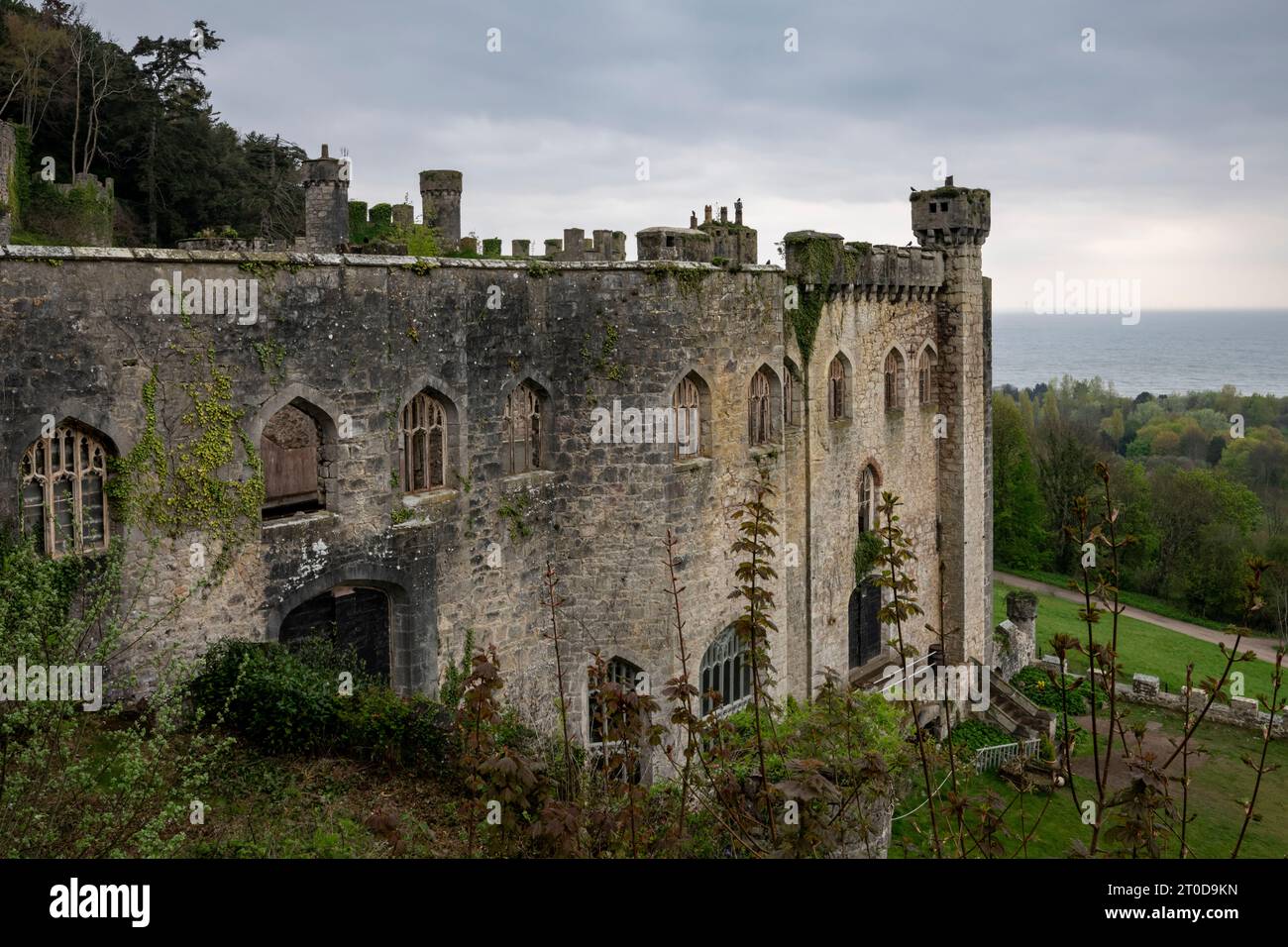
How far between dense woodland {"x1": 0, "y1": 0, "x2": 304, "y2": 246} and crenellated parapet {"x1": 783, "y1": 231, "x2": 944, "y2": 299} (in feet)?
81.8

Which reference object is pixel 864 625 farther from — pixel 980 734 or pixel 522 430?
pixel 522 430

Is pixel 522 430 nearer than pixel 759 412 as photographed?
Yes

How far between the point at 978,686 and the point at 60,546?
83.9 ft

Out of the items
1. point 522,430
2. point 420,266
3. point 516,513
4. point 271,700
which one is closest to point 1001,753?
point 516,513

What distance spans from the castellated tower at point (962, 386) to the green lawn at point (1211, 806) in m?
5.15

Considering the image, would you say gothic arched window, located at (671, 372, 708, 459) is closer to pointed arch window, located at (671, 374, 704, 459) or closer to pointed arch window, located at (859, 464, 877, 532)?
pointed arch window, located at (671, 374, 704, 459)

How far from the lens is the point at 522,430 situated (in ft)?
61.2

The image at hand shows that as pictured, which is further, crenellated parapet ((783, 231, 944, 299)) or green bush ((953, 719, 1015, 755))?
green bush ((953, 719, 1015, 755))

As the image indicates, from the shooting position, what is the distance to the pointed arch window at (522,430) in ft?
60.3

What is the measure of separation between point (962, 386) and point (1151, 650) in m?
23.5

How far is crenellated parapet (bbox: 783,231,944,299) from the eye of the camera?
82.1 ft

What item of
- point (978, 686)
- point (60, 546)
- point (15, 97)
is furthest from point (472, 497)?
point (15, 97)

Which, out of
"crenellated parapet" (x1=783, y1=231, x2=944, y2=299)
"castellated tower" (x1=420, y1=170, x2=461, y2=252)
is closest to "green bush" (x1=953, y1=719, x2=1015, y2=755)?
"crenellated parapet" (x1=783, y1=231, x2=944, y2=299)
